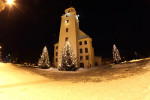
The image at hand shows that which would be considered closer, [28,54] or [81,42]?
[81,42]

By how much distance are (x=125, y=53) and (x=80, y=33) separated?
25930mm

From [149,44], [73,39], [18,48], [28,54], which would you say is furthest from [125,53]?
[18,48]

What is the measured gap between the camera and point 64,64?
73.2 ft

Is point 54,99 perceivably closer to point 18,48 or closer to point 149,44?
point 149,44

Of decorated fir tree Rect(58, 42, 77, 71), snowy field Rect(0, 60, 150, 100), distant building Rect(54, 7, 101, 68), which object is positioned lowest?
snowy field Rect(0, 60, 150, 100)

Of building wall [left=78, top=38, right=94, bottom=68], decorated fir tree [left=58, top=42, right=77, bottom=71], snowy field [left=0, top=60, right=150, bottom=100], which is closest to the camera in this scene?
snowy field [left=0, top=60, right=150, bottom=100]

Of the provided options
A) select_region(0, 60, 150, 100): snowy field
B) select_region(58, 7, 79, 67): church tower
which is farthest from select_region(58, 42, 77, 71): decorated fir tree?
select_region(0, 60, 150, 100): snowy field

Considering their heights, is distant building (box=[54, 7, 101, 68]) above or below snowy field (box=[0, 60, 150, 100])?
above

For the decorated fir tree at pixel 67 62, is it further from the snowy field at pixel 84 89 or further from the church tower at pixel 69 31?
the snowy field at pixel 84 89

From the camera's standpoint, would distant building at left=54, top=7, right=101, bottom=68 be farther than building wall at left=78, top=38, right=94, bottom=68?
Yes

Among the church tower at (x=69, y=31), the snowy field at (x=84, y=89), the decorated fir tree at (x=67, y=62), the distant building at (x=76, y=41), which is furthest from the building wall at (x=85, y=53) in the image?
the snowy field at (x=84, y=89)

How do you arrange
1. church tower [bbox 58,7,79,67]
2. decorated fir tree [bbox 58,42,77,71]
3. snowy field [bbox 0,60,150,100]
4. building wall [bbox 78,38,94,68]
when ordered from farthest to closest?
church tower [bbox 58,7,79,67] → building wall [bbox 78,38,94,68] → decorated fir tree [bbox 58,42,77,71] → snowy field [bbox 0,60,150,100]

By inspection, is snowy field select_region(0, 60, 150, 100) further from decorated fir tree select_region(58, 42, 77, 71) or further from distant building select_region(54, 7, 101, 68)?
distant building select_region(54, 7, 101, 68)

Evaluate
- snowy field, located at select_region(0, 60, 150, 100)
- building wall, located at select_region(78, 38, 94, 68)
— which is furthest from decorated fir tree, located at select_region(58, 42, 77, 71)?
snowy field, located at select_region(0, 60, 150, 100)
